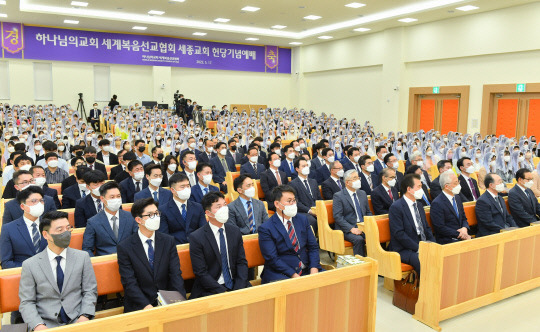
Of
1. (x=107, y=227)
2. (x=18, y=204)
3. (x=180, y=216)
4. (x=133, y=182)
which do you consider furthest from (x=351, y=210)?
(x=18, y=204)

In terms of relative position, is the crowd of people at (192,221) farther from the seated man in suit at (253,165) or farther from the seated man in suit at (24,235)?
the seated man in suit at (253,165)

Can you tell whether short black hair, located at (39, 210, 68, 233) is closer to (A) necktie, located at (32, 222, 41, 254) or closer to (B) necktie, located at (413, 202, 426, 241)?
(A) necktie, located at (32, 222, 41, 254)

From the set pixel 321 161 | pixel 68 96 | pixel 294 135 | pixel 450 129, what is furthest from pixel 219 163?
pixel 68 96

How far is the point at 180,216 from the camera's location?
13.3ft

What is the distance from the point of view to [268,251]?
11.4 feet

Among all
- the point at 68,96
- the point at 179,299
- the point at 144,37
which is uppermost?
the point at 144,37

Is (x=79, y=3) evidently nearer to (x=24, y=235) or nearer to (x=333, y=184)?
(x=333, y=184)

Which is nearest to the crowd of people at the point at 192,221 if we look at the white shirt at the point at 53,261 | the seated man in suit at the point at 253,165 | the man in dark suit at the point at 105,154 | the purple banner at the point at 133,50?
the white shirt at the point at 53,261

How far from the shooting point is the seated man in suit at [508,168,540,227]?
4.86 m

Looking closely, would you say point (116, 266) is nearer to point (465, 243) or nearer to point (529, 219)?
point (465, 243)

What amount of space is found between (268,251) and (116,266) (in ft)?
3.80

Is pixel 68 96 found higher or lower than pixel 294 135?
higher

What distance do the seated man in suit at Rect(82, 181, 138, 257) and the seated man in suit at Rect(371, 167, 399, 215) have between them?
2.87 meters

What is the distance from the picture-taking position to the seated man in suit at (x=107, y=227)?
138 inches
